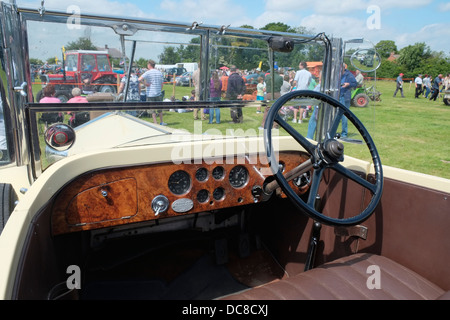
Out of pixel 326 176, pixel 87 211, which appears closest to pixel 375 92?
pixel 326 176

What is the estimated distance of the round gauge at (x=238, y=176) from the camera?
2170 mm

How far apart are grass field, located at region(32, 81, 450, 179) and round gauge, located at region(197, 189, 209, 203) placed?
0.36 metres

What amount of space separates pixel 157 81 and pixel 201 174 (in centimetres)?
58

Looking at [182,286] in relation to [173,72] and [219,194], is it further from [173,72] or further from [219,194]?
[173,72]

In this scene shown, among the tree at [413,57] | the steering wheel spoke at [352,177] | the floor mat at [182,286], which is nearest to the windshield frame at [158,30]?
the steering wheel spoke at [352,177]

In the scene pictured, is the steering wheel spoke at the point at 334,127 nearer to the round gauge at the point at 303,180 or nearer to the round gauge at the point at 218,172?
the round gauge at the point at 303,180

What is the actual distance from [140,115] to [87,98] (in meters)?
0.29

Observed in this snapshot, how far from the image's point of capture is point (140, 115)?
2.04 meters

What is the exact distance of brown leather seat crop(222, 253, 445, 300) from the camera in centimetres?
168

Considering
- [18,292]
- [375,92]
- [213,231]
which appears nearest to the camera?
[18,292]

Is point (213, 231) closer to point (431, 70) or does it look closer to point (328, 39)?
point (328, 39)

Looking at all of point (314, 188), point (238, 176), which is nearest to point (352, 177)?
point (314, 188)

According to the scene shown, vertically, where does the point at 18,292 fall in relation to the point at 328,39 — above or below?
below

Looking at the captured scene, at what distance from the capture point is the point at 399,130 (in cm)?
1019
